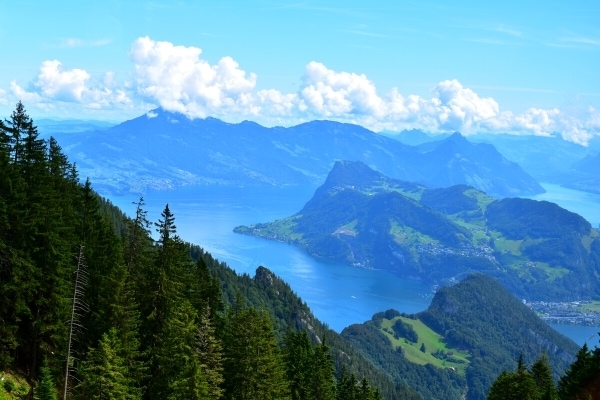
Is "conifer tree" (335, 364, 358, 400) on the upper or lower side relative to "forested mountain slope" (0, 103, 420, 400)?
lower

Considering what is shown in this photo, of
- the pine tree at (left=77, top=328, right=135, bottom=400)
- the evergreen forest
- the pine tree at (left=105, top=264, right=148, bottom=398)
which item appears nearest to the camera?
the pine tree at (left=77, top=328, right=135, bottom=400)

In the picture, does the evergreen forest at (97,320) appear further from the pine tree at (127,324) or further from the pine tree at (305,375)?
the pine tree at (305,375)

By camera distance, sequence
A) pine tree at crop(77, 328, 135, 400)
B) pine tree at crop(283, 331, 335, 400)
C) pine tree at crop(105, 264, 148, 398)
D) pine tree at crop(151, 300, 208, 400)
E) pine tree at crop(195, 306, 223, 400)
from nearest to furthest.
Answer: pine tree at crop(77, 328, 135, 400)
pine tree at crop(151, 300, 208, 400)
pine tree at crop(105, 264, 148, 398)
pine tree at crop(195, 306, 223, 400)
pine tree at crop(283, 331, 335, 400)

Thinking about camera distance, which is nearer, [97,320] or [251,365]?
[97,320]

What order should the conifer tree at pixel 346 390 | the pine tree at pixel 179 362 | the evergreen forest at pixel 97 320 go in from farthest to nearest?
the conifer tree at pixel 346 390 < the evergreen forest at pixel 97 320 < the pine tree at pixel 179 362

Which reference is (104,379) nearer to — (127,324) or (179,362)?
(179,362)

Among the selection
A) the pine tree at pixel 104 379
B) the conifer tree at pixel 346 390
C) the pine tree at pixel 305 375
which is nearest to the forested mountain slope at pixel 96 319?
the pine tree at pixel 104 379

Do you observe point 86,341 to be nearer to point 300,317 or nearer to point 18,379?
point 18,379

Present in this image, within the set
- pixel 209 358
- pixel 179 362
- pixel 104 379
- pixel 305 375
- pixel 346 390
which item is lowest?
pixel 346 390

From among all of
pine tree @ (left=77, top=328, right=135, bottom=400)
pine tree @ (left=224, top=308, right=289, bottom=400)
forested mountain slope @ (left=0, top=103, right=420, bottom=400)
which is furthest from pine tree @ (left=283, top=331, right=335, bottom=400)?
pine tree @ (left=77, top=328, right=135, bottom=400)

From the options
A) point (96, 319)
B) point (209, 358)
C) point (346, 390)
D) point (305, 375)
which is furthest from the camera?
point (346, 390)

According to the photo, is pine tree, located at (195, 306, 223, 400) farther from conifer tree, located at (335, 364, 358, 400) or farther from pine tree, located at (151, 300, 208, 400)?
conifer tree, located at (335, 364, 358, 400)

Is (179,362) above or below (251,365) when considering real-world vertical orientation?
below

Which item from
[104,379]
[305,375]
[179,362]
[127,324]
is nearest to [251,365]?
[179,362]
